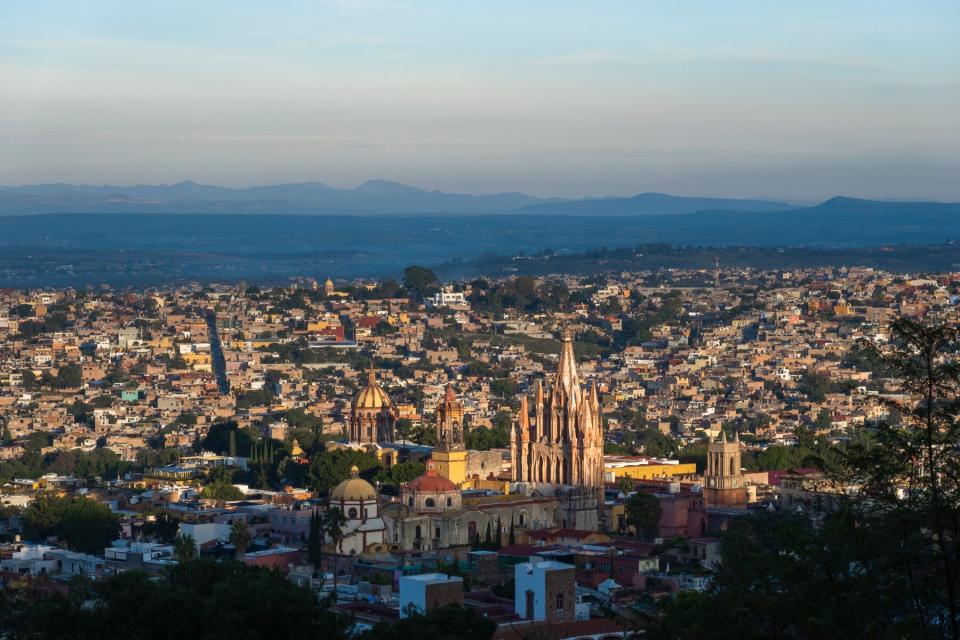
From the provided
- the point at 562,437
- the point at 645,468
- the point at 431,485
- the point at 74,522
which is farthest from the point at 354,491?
the point at 645,468

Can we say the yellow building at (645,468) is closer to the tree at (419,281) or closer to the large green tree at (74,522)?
the large green tree at (74,522)

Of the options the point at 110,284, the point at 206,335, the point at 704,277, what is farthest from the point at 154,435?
the point at 110,284

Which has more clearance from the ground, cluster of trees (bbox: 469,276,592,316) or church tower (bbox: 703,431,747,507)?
church tower (bbox: 703,431,747,507)

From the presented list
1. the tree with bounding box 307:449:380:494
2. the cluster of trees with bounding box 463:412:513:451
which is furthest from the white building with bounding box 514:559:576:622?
the cluster of trees with bounding box 463:412:513:451

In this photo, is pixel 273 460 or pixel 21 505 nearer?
pixel 21 505

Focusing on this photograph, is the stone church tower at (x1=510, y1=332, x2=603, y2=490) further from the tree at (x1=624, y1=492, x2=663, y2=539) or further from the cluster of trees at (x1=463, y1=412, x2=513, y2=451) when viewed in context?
the cluster of trees at (x1=463, y1=412, x2=513, y2=451)

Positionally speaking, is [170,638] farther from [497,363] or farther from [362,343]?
[362,343]
